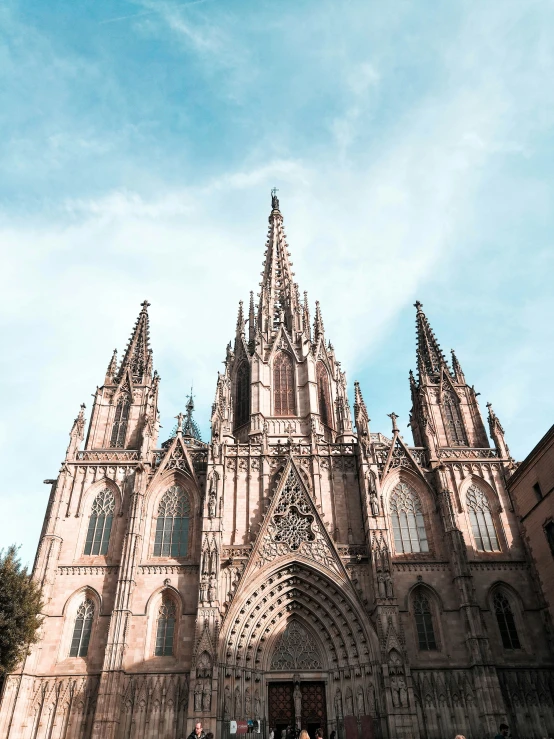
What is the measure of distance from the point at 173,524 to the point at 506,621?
16.5 meters

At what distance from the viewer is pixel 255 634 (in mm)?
25203

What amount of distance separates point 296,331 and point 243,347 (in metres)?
3.85

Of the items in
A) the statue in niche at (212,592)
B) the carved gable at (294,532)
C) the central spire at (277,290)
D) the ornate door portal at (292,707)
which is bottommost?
the ornate door portal at (292,707)

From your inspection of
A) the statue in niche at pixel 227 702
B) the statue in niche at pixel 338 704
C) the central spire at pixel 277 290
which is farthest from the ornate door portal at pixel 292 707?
the central spire at pixel 277 290

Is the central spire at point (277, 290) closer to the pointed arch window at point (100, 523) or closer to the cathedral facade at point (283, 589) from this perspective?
the cathedral facade at point (283, 589)

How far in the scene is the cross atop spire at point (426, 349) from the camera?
35.9m

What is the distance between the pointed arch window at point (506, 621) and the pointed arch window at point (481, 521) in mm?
2403

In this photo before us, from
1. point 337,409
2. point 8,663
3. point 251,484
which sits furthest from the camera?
point 337,409

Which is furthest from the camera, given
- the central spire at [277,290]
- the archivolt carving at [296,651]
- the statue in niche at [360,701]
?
the central spire at [277,290]

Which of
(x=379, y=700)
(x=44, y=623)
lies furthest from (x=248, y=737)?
(x=44, y=623)

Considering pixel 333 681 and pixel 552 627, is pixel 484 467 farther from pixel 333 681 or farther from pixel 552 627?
pixel 333 681

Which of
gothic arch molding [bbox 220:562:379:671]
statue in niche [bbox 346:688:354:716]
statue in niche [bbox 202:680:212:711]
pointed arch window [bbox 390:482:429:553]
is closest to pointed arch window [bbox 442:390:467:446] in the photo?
pointed arch window [bbox 390:482:429:553]

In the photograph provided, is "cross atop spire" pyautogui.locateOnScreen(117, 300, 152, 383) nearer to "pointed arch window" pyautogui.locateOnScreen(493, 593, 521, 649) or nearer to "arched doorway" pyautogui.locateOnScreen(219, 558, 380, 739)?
"arched doorway" pyautogui.locateOnScreen(219, 558, 380, 739)

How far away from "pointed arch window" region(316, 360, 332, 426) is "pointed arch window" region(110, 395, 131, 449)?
11.8 m
